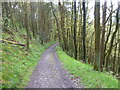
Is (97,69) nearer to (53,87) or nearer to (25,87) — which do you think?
(53,87)

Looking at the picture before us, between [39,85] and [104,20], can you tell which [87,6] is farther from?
[39,85]

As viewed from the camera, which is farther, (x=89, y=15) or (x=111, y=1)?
(x=89, y=15)

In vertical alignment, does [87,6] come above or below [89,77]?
above

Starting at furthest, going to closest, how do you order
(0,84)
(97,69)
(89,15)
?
1. (89,15)
2. (97,69)
3. (0,84)

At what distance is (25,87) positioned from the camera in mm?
7328

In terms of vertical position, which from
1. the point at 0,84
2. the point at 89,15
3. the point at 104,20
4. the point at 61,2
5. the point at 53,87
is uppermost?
the point at 61,2

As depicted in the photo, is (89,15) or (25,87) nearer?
(25,87)

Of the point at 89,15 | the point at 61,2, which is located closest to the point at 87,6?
the point at 89,15

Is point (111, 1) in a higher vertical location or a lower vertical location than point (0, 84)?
higher

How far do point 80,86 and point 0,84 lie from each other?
166 inches

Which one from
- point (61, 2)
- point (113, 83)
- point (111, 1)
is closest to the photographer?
point (113, 83)

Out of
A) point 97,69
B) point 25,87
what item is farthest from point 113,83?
point 25,87

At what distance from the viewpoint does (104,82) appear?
23.5 feet

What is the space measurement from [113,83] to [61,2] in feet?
65.2
